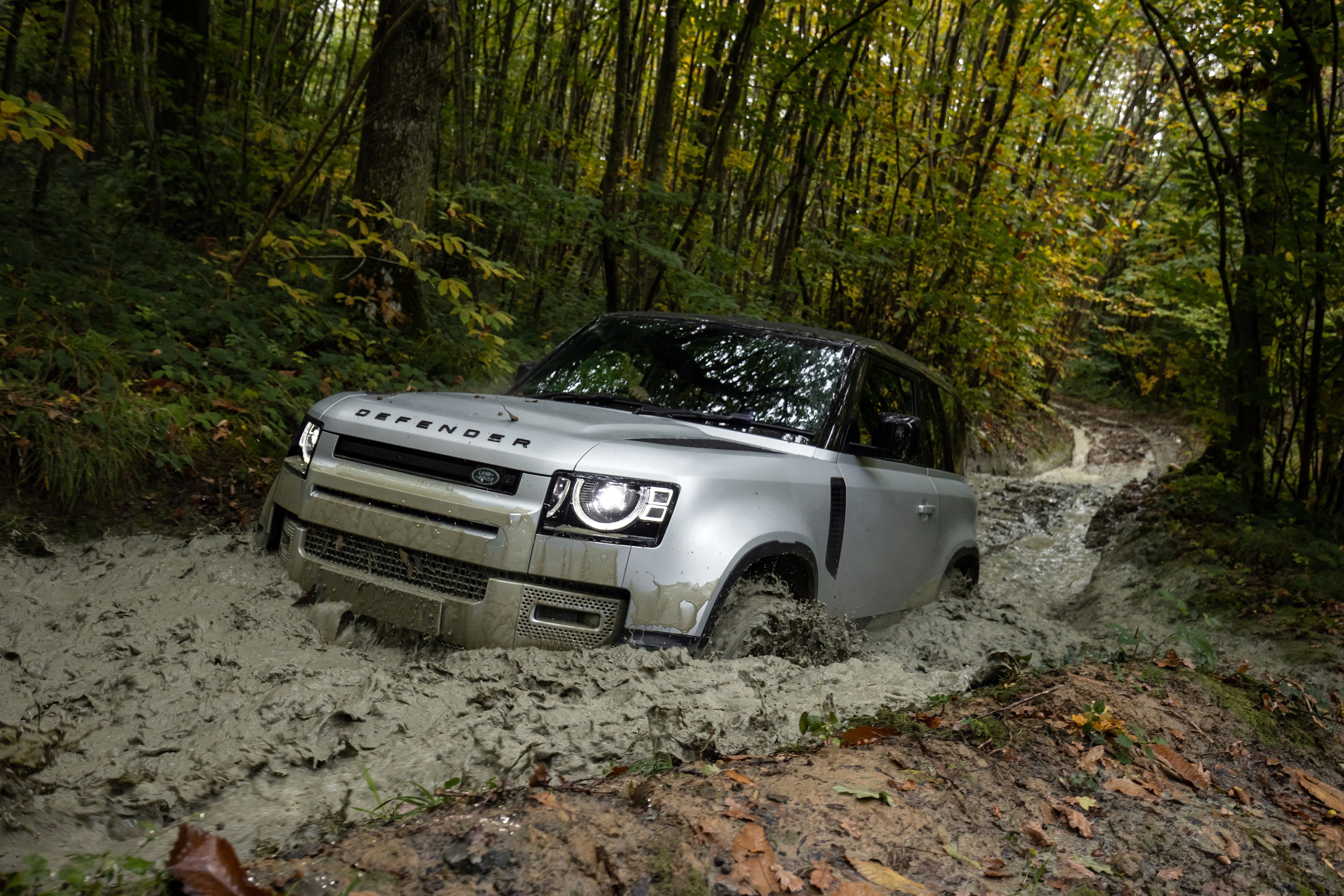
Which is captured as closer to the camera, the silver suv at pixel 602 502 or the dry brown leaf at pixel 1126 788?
the dry brown leaf at pixel 1126 788

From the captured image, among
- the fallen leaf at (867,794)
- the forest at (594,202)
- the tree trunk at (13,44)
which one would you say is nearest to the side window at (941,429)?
the forest at (594,202)

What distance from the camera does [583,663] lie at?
2803 millimetres

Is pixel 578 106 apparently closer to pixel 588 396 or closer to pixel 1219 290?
pixel 1219 290

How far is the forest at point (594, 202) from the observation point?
6.05 m

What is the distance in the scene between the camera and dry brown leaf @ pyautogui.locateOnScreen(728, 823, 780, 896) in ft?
5.95

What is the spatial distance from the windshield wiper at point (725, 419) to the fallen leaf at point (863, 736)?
1.44 metres

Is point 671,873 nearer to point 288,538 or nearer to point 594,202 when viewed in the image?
point 288,538

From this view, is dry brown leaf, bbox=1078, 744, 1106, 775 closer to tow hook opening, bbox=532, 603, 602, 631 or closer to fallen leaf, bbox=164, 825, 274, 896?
tow hook opening, bbox=532, 603, 602, 631

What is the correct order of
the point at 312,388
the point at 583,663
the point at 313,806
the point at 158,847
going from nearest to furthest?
the point at 158,847
the point at 313,806
the point at 583,663
the point at 312,388

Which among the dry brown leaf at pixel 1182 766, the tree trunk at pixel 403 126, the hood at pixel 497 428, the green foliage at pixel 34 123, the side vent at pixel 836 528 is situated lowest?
the dry brown leaf at pixel 1182 766

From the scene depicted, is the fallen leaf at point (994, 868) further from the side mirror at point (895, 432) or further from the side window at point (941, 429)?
the side window at point (941, 429)

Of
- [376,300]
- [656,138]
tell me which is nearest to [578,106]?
[656,138]

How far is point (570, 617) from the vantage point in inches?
113

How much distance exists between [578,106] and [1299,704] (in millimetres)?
13826
